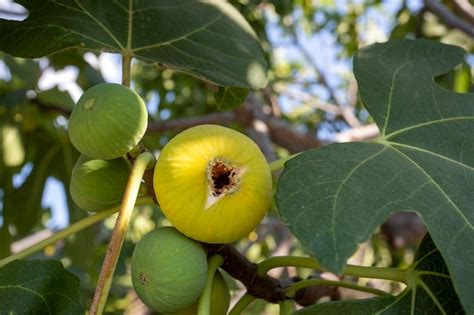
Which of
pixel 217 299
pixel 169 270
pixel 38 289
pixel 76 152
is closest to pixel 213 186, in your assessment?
pixel 169 270

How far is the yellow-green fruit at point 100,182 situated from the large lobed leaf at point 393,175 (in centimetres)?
35

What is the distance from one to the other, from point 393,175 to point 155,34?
73 centimetres

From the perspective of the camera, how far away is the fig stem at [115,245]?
94cm

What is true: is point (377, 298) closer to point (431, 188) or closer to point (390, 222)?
point (431, 188)

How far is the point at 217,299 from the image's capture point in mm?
1189

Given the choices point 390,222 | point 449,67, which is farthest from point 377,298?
point 390,222

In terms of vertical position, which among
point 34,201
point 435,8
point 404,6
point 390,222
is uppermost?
point 435,8

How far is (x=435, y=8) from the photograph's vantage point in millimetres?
2924

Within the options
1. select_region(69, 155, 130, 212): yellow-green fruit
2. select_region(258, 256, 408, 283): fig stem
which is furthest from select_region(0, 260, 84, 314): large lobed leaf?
select_region(258, 256, 408, 283): fig stem

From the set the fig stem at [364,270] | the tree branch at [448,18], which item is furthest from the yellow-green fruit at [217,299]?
the tree branch at [448,18]

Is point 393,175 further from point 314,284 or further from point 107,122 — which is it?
point 107,122

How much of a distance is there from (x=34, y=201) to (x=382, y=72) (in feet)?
5.47

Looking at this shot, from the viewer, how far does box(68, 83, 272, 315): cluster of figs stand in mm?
1033

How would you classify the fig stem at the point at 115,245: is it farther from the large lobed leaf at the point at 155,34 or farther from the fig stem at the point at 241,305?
the large lobed leaf at the point at 155,34
